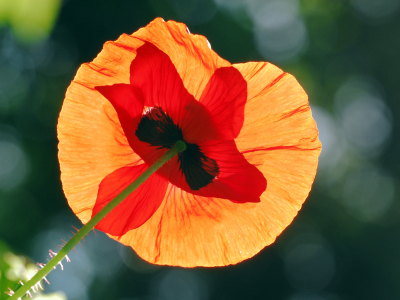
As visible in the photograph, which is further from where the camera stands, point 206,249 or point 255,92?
point 206,249

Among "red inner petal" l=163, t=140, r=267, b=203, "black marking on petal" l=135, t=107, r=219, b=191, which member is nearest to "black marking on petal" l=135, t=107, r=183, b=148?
"black marking on petal" l=135, t=107, r=219, b=191

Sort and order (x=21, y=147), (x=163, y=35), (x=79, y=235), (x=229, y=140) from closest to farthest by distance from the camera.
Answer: (x=79, y=235)
(x=163, y=35)
(x=229, y=140)
(x=21, y=147)

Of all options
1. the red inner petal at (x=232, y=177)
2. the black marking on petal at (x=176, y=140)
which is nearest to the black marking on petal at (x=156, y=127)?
the black marking on petal at (x=176, y=140)

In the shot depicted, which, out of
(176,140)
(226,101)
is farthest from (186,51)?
(176,140)

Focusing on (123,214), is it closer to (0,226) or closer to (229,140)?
(229,140)

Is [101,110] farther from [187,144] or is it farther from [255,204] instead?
[255,204]

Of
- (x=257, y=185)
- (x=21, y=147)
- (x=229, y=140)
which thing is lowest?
(x=21, y=147)

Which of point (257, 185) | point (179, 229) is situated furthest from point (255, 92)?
point (179, 229)

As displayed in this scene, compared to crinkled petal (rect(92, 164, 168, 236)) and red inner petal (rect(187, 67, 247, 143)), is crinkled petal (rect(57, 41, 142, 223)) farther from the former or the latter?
red inner petal (rect(187, 67, 247, 143))
